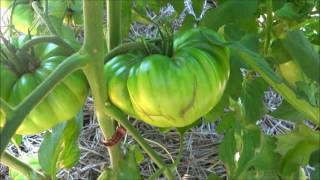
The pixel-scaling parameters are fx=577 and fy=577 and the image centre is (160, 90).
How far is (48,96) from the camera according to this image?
64 centimetres

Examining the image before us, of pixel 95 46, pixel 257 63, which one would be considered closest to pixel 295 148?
pixel 257 63

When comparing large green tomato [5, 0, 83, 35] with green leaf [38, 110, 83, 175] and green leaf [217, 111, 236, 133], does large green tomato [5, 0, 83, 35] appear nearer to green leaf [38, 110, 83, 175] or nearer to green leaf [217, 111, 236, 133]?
green leaf [38, 110, 83, 175]

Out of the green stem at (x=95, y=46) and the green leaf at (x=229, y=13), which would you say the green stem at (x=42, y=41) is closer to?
the green stem at (x=95, y=46)

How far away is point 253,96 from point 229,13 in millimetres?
183

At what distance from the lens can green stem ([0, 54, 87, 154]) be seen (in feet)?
1.56

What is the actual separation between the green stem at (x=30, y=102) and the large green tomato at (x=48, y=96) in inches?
3.3

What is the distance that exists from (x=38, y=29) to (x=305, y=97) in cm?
43

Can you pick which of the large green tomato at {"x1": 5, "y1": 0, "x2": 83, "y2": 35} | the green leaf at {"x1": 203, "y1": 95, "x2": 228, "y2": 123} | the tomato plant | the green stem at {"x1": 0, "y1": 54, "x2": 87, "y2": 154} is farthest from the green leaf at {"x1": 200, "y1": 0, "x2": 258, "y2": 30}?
the large green tomato at {"x1": 5, "y1": 0, "x2": 83, "y2": 35}

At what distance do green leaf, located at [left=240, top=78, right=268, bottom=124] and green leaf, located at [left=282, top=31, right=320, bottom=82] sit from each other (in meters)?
0.23

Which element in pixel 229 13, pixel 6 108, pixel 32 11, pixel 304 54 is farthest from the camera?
pixel 32 11

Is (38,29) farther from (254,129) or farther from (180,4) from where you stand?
(254,129)

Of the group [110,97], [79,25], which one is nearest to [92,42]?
[110,97]

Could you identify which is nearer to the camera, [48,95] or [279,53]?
[48,95]

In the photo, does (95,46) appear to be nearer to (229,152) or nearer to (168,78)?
(168,78)
